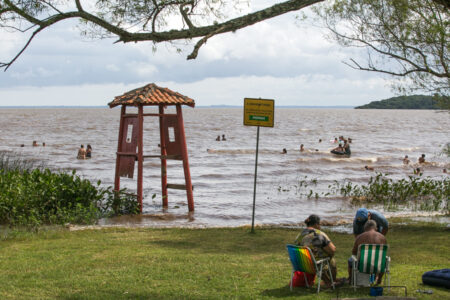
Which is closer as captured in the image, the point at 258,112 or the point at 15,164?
the point at 258,112

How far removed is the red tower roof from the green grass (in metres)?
3.68

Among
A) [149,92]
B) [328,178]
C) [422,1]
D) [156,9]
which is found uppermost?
[422,1]

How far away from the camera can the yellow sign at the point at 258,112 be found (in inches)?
493

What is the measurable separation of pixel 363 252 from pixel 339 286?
0.76 metres

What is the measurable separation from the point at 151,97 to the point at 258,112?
13.6 ft

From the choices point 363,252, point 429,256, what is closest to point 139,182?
point 429,256

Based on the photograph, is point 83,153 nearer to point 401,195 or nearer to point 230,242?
point 401,195

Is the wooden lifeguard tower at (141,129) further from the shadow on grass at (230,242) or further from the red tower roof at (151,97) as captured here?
the shadow on grass at (230,242)

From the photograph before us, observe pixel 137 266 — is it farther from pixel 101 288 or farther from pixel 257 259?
pixel 257 259

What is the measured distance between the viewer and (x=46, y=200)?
14000 mm

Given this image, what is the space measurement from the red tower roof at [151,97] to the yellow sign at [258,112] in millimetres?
3668

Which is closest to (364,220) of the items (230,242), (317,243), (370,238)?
(370,238)

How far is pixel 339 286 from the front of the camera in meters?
8.08

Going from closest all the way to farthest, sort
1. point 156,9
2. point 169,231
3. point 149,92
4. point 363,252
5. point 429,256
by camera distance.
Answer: point 363,252 → point 156,9 → point 429,256 → point 169,231 → point 149,92
